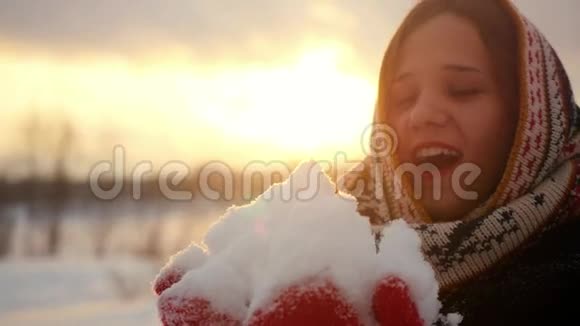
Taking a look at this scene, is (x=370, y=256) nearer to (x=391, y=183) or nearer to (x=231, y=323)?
(x=231, y=323)

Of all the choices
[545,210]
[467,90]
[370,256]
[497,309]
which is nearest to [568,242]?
[545,210]

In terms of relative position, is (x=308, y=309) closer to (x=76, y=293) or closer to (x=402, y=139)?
(x=402, y=139)

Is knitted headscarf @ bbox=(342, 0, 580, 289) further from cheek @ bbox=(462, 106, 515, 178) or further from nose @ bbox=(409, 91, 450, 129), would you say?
nose @ bbox=(409, 91, 450, 129)

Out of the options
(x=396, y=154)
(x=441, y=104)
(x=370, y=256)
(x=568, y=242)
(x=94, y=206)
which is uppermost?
(x=441, y=104)

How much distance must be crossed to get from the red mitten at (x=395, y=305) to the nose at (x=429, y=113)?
90 cm

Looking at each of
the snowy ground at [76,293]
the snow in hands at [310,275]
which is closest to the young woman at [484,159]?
the snow in hands at [310,275]

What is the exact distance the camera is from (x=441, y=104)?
1368mm

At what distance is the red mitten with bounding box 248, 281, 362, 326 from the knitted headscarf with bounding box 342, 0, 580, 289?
29.9 inches

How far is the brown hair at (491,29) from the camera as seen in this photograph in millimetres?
1394

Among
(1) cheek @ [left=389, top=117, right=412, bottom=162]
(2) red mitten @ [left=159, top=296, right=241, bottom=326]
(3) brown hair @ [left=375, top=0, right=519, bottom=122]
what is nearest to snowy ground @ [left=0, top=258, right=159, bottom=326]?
(1) cheek @ [left=389, top=117, right=412, bottom=162]

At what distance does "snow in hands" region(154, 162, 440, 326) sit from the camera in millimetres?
514

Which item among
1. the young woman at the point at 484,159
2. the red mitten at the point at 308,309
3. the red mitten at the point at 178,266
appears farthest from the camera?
the young woman at the point at 484,159

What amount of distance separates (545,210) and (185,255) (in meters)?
0.95

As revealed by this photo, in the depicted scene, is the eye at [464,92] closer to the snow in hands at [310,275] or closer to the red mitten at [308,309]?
the snow in hands at [310,275]
